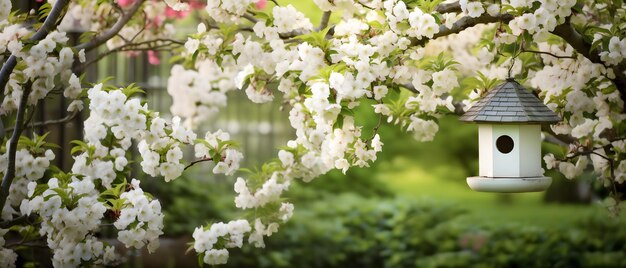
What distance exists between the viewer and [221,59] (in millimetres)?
4113

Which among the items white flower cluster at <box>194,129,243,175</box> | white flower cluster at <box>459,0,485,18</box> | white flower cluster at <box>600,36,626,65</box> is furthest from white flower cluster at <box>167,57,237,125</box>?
white flower cluster at <box>600,36,626,65</box>

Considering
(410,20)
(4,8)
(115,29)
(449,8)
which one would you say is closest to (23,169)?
(4,8)

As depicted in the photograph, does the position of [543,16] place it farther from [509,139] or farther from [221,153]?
[221,153]

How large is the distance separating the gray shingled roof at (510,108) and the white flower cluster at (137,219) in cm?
122

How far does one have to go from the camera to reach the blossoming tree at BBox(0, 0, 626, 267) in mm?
3488

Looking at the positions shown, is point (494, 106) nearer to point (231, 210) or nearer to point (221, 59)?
point (221, 59)

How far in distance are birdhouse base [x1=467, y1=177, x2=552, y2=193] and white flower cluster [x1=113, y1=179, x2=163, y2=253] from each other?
47.8 inches

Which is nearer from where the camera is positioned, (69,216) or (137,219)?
(69,216)

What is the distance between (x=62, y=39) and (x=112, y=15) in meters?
1.23

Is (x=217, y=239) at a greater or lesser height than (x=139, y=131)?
lesser

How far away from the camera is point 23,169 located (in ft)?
12.4

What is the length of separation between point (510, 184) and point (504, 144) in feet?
0.56

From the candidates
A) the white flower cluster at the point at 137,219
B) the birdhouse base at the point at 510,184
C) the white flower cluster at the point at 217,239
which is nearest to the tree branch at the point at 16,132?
the white flower cluster at the point at 137,219

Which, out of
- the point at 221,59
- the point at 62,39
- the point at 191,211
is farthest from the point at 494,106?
the point at 191,211
